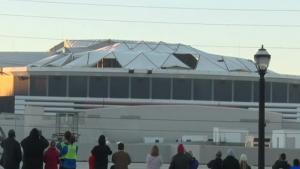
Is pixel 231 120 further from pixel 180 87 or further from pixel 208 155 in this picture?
pixel 208 155

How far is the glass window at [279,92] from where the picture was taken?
79925 millimetres

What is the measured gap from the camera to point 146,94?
7569 centimetres

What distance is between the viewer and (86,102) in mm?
75188

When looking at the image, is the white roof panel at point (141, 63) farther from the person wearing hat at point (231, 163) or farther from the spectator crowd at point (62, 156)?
the person wearing hat at point (231, 163)

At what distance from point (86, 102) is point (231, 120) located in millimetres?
13747

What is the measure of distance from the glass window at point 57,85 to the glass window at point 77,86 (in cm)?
65

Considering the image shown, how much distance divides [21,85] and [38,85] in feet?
6.13

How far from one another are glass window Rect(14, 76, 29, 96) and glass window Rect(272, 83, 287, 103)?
80.2ft

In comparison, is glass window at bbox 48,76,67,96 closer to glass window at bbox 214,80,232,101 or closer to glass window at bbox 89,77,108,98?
glass window at bbox 89,77,108,98

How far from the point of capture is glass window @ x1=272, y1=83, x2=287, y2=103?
79.9m

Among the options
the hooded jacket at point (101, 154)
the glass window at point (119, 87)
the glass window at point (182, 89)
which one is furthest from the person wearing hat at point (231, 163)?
the glass window at point (182, 89)

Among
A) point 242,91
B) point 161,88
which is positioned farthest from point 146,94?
point 242,91

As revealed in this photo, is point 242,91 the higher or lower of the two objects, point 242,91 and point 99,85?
the lower

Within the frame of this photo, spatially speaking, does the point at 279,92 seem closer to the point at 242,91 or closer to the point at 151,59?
the point at 242,91
